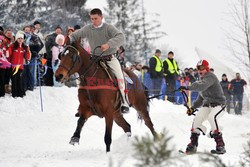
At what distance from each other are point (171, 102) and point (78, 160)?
11.9 metres

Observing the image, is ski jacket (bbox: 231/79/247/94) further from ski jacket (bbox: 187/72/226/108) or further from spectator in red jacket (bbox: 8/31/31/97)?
ski jacket (bbox: 187/72/226/108)

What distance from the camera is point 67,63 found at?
8070mm

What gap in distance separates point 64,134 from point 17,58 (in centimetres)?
247

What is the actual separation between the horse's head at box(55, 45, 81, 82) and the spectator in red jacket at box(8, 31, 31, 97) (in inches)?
182

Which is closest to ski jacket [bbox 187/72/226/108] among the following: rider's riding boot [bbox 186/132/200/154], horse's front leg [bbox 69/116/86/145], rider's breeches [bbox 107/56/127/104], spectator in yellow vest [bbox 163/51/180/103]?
rider's riding boot [bbox 186/132/200/154]

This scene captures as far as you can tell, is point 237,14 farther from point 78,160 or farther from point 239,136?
point 78,160

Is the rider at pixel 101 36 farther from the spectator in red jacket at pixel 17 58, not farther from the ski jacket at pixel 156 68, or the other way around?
the ski jacket at pixel 156 68

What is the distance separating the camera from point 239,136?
15.5 metres

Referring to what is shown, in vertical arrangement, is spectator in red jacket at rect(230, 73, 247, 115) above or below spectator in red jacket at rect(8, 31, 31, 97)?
below

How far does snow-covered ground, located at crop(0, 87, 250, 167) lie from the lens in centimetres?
774

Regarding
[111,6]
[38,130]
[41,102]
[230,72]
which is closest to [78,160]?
[38,130]

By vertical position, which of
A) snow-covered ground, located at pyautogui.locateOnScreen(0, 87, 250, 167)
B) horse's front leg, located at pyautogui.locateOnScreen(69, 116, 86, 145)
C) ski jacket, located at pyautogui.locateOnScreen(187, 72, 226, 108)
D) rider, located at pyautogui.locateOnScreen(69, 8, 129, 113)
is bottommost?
snow-covered ground, located at pyautogui.locateOnScreen(0, 87, 250, 167)

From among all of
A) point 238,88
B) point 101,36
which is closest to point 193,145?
point 101,36

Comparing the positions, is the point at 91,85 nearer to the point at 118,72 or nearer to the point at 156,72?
the point at 118,72
